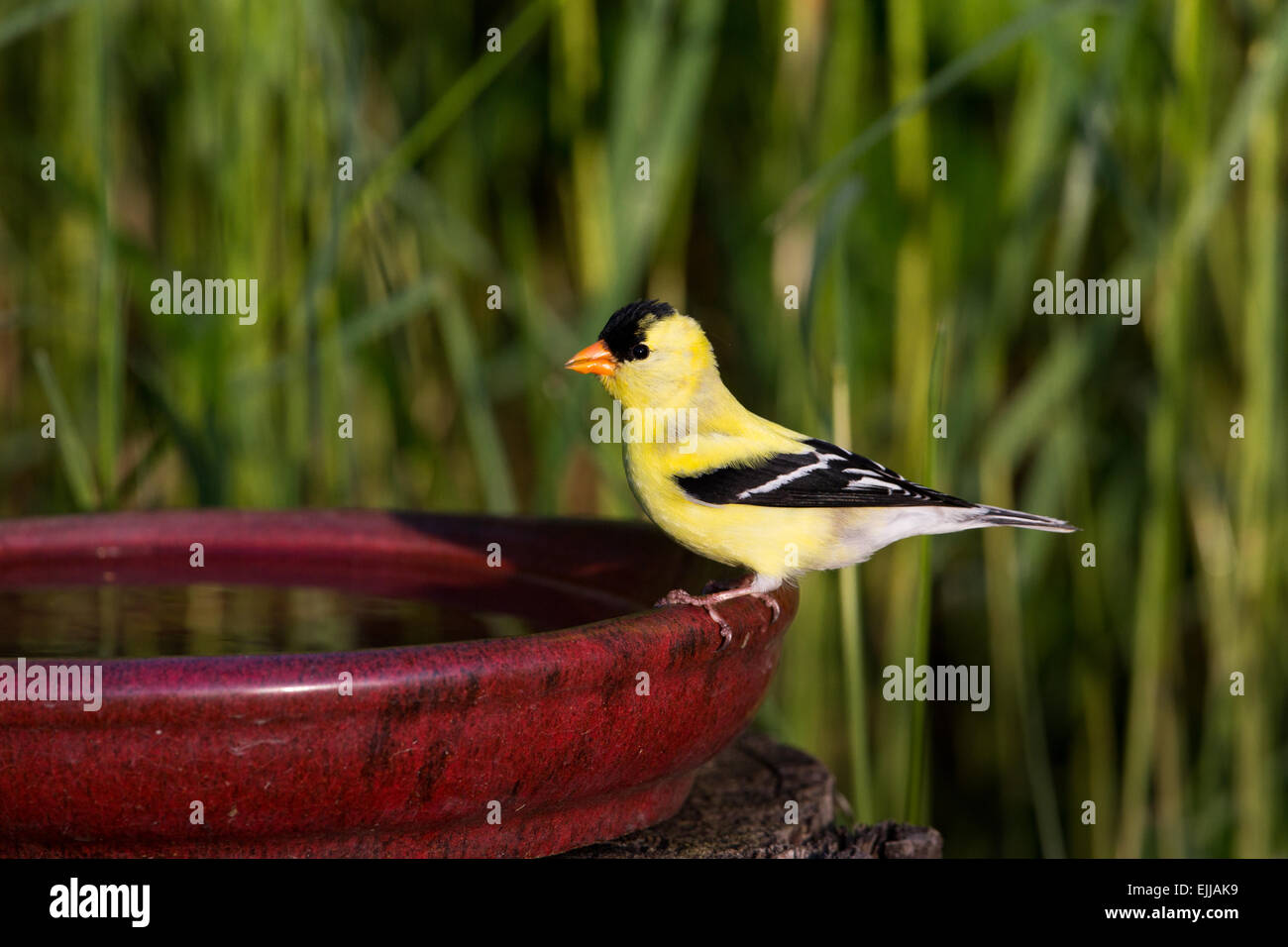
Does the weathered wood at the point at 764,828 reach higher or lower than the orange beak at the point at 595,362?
lower

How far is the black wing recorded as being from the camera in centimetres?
174

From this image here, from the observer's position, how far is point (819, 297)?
2.44m

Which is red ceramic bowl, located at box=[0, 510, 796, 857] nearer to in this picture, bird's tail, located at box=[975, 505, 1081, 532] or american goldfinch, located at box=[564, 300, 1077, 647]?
american goldfinch, located at box=[564, 300, 1077, 647]

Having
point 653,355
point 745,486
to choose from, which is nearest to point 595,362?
point 653,355

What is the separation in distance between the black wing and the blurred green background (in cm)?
7

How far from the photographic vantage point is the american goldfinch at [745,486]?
5.72 feet

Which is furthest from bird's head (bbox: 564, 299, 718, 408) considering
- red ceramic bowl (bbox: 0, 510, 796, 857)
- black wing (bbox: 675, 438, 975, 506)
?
red ceramic bowl (bbox: 0, 510, 796, 857)

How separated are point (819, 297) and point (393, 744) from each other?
1503mm

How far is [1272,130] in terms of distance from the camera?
90.9 inches

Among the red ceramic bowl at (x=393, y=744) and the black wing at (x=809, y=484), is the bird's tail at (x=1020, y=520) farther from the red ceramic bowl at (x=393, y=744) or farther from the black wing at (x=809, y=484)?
the red ceramic bowl at (x=393, y=744)

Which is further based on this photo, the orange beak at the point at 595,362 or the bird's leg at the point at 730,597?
the orange beak at the point at 595,362

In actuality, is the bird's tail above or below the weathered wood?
above

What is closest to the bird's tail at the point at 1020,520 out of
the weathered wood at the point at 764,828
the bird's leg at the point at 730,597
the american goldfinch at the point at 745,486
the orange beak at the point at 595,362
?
the american goldfinch at the point at 745,486

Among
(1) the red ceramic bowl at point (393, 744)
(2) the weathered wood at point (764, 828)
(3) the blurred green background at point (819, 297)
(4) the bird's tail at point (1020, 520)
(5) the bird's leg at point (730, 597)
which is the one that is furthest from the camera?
(3) the blurred green background at point (819, 297)
